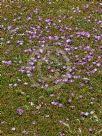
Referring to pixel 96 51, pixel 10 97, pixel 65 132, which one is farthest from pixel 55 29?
pixel 65 132

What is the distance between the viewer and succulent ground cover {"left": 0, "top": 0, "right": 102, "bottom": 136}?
14.3 m

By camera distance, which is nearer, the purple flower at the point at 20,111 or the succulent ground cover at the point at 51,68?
the succulent ground cover at the point at 51,68

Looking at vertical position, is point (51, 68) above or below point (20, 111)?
below

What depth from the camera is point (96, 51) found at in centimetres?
1888

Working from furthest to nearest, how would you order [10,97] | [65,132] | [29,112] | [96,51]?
[96,51] → [10,97] → [29,112] → [65,132]

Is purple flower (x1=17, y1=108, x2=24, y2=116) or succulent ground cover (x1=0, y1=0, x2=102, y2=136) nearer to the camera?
succulent ground cover (x1=0, y1=0, x2=102, y2=136)

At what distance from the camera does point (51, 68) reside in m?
17.8

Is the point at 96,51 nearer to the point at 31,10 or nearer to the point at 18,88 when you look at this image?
the point at 18,88

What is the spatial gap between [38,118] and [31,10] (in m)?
10.9

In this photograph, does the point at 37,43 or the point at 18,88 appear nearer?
the point at 18,88

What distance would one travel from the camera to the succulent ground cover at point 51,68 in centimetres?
1431

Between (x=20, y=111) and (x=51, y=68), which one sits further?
(x=51, y=68)

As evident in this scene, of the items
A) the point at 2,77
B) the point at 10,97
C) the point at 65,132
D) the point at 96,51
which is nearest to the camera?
the point at 65,132

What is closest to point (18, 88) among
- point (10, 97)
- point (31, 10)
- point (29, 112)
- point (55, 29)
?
point (10, 97)
